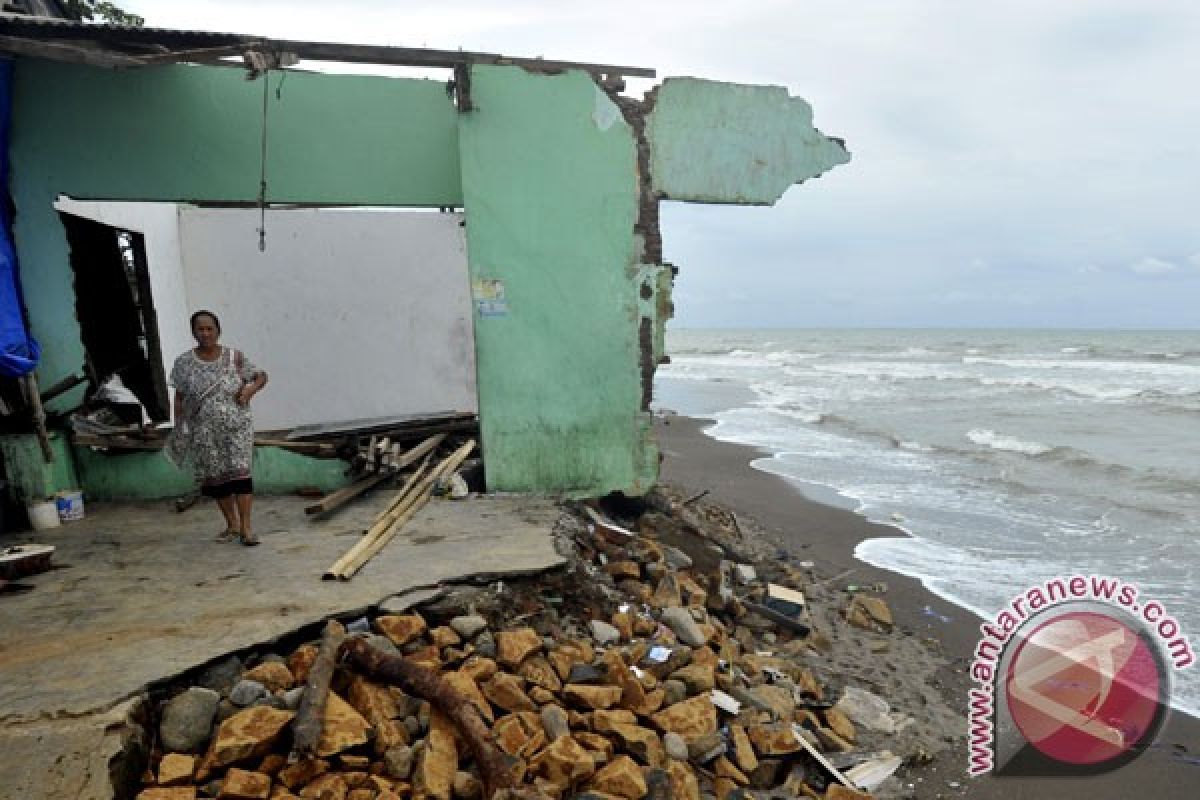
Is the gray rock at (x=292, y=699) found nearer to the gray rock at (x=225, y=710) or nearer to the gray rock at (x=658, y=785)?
the gray rock at (x=225, y=710)

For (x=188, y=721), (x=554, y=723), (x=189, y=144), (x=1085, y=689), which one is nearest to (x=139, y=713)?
(x=188, y=721)

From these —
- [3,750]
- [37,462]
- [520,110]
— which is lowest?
[3,750]

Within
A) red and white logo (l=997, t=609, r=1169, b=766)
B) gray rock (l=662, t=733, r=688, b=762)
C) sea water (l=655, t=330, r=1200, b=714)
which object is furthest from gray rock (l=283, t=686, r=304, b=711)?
sea water (l=655, t=330, r=1200, b=714)

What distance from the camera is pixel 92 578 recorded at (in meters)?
4.17

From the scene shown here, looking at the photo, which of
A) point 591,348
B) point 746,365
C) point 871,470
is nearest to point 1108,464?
point 871,470

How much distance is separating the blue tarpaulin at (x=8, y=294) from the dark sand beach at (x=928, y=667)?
6202 millimetres

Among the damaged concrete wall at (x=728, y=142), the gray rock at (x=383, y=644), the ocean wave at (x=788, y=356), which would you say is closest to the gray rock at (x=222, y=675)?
the gray rock at (x=383, y=644)

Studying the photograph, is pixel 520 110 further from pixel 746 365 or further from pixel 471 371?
pixel 746 365

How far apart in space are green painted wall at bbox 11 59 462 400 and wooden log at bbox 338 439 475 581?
88.8 inches

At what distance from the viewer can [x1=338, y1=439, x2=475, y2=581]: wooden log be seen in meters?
4.18

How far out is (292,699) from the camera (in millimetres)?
2961

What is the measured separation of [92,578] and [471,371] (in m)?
4.80

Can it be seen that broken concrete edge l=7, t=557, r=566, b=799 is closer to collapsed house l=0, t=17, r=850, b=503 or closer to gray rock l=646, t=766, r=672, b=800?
gray rock l=646, t=766, r=672, b=800

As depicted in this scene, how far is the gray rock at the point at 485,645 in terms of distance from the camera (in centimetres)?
350
